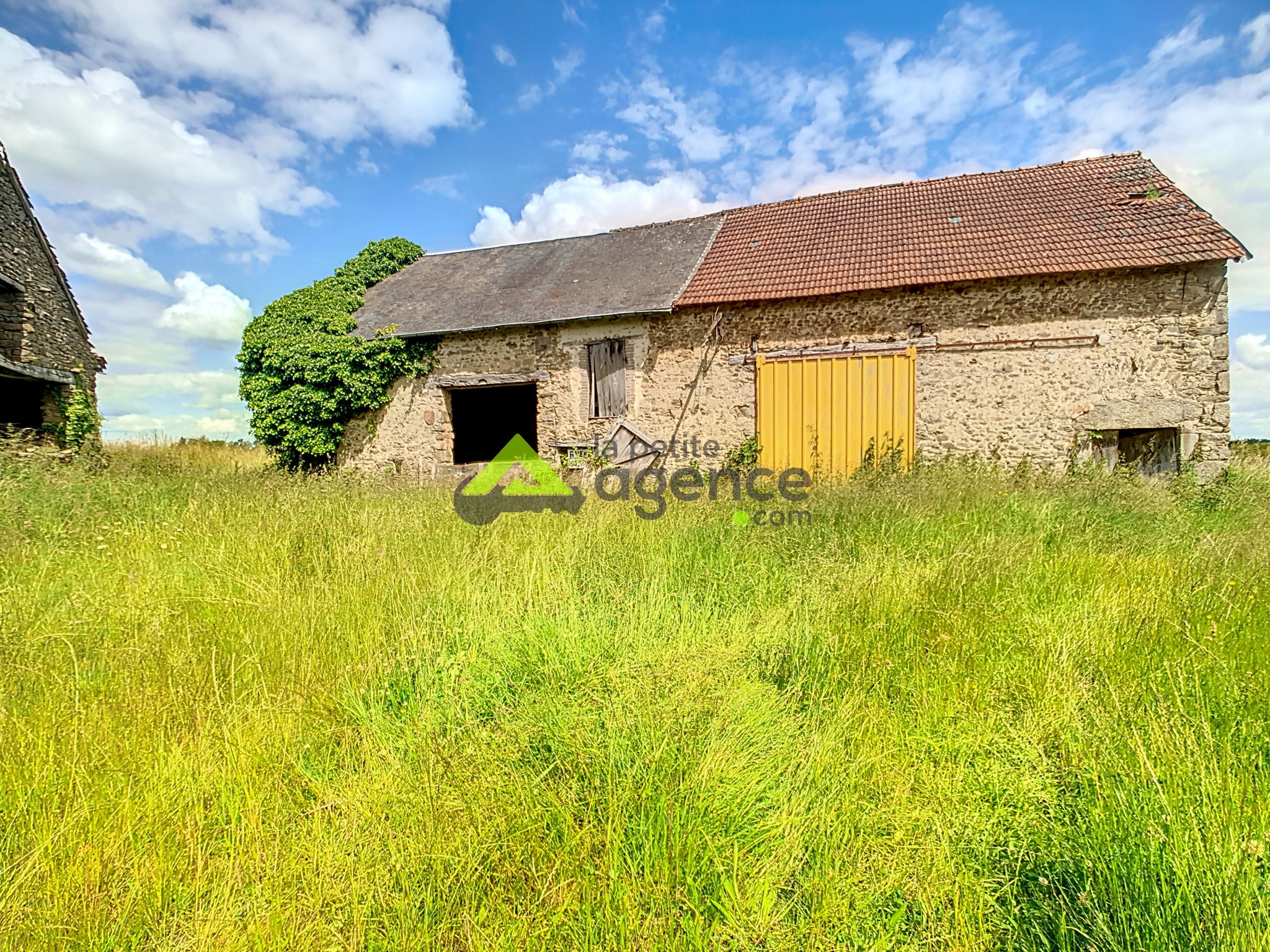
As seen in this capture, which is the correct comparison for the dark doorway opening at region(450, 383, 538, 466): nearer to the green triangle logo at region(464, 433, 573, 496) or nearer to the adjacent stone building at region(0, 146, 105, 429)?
the green triangle logo at region(464, 433, 573, 496)

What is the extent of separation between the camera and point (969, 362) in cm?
896

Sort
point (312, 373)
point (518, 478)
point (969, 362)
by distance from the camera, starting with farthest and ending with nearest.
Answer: point (312, 373) → point (518, 478) → point (969, 362)

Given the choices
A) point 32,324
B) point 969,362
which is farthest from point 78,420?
point 969,362

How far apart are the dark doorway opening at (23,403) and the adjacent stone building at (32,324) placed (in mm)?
12

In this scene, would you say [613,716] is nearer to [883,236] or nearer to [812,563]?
[812,563]

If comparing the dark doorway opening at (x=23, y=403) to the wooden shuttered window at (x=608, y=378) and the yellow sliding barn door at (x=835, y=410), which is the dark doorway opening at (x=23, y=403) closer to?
the wooden shuttered window at (x=608, y=378)

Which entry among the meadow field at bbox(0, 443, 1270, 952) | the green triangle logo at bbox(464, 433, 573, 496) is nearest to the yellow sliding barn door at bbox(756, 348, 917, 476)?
the green triangle logo at bbox(464, 433, 573, 496)

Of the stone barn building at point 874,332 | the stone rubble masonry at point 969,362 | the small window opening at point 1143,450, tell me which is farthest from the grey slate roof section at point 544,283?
the small window opening at point 1143,450

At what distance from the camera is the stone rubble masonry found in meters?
8.11

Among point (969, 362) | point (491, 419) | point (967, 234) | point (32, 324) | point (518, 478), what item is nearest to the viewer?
point (969, 362)

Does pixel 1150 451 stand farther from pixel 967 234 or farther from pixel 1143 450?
pixel 967 234

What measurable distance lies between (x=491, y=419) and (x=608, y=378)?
4663 millimetres

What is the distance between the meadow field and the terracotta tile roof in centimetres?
639

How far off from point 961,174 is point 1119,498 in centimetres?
840
